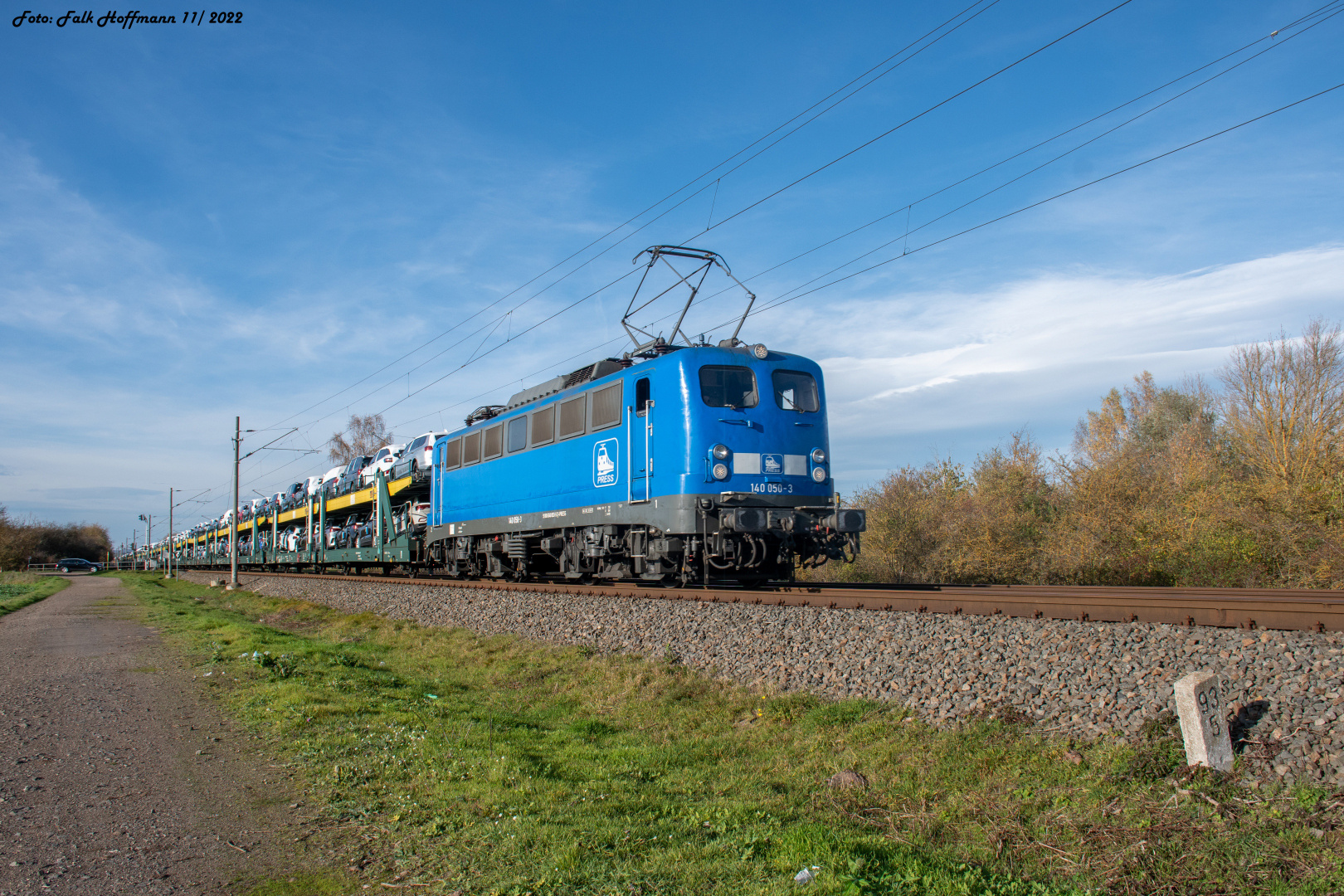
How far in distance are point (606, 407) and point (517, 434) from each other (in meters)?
4.03

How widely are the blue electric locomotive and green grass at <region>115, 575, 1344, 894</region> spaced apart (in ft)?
9.81

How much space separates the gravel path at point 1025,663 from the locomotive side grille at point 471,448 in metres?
8.15

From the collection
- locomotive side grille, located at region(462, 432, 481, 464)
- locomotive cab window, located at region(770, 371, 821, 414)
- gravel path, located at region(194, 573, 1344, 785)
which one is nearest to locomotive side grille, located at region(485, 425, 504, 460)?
locomotive side grille, located at region(462, 432, 481, 464)

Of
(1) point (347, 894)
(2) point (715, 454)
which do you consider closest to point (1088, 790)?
(1) point (347, 894)

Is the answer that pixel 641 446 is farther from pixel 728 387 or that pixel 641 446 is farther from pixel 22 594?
pixel 22 594

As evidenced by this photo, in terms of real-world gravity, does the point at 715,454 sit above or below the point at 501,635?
Answer: above

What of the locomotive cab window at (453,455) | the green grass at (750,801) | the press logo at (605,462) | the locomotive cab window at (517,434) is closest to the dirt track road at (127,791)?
the green grass at (750,801)

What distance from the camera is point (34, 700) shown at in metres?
8.46

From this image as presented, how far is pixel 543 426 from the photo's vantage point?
50.8 feet

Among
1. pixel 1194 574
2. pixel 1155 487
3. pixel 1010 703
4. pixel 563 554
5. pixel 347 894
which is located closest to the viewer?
pixel 347 894

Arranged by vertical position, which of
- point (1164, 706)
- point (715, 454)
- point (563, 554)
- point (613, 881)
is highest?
point (715, 454)

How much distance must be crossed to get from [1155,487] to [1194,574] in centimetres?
354

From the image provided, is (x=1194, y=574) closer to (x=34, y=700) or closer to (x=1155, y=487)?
(x=1155, y=487)

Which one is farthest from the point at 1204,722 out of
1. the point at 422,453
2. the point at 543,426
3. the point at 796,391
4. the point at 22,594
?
the point at 22,594
